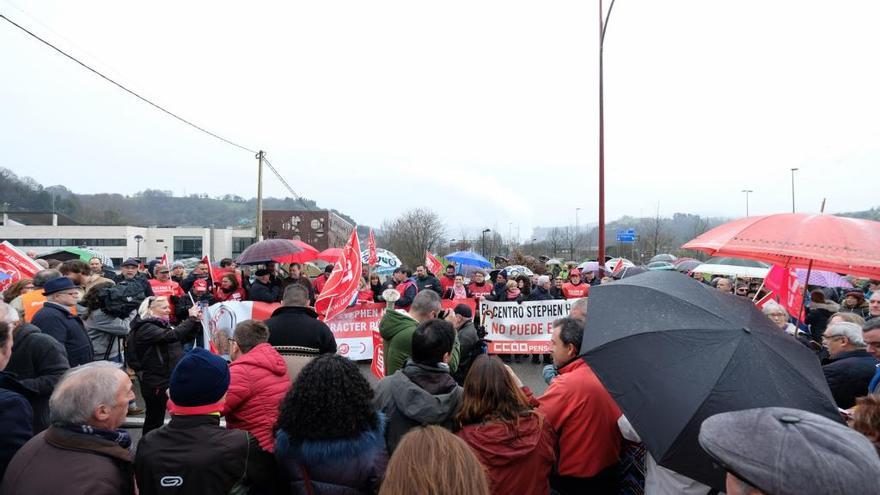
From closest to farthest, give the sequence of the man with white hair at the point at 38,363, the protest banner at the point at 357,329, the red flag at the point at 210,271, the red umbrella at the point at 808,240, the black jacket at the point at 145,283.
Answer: the red umbrella at the point at 808,240 < the man with white hair at the point at 38,363 < the black jacket at the point at 145,283 < the protest banner at the point at 357,329 < the red flag at the point at 210,271

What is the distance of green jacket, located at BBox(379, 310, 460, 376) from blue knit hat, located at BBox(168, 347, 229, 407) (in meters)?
2.08

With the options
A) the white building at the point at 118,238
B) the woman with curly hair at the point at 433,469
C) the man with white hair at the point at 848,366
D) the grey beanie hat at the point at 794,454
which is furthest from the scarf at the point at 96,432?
the white building at the point at 118,238

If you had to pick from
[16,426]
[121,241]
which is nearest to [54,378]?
[16,426]

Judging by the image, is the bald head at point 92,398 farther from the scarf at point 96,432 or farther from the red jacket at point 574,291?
the red jacket at point 574,291

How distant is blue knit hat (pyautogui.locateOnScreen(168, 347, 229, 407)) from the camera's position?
8.57ft

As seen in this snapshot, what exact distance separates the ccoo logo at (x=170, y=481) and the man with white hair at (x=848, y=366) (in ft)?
15.4

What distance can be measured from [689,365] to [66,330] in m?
5.50

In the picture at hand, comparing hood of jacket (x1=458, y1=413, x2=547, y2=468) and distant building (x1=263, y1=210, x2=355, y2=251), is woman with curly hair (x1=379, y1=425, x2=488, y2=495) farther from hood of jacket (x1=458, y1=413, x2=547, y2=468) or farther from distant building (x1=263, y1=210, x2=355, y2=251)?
distant building (x1=263, y1=210, x2=355, y2=251)

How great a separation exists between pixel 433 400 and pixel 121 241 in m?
92.4

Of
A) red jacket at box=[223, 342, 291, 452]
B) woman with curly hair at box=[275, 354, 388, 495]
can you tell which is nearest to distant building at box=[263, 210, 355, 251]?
red jacket at box=[223, 342, 291, 452]

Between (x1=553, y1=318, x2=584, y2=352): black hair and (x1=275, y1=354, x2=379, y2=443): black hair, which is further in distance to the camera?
(x1=553, y1=318, x2=584, y2=352): black hair

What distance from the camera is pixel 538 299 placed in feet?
34.9

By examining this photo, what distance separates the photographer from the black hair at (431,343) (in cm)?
341

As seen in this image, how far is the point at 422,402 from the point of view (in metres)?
3.21
